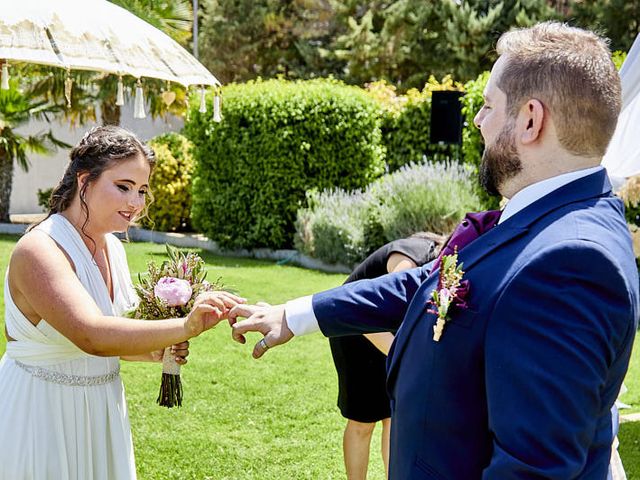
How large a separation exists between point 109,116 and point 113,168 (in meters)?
19.8

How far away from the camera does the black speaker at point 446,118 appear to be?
14023mm

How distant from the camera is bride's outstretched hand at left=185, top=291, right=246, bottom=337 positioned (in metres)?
2.79

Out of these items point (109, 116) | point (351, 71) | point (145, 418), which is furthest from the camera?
point (351, 71)

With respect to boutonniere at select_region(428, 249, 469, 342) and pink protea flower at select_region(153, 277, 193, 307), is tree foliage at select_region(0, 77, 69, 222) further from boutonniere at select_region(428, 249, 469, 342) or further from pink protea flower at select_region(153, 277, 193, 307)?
boutonniere at select_region(428, 249, 469, 342)

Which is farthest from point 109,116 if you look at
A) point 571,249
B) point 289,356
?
point 571,249

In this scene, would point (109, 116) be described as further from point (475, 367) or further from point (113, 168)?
point (475, 367)

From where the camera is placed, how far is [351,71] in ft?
98.8

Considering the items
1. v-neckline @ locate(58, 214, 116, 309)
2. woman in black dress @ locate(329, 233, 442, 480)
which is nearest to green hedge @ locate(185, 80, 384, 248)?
woman in black dress @ locate(329, 233, 442, 480)

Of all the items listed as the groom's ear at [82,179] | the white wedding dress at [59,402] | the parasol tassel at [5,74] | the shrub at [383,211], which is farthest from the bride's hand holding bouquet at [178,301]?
the shrub at [383,211]

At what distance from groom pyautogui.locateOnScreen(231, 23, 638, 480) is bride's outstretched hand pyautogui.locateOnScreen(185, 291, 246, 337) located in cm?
92

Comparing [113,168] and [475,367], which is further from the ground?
[113,168]

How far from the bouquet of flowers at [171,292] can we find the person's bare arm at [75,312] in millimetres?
306

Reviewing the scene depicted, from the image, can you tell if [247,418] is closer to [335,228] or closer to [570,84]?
[570,84]

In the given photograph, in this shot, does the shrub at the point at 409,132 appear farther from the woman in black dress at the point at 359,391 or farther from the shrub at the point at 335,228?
the woman in black dress at the point at 359,391
